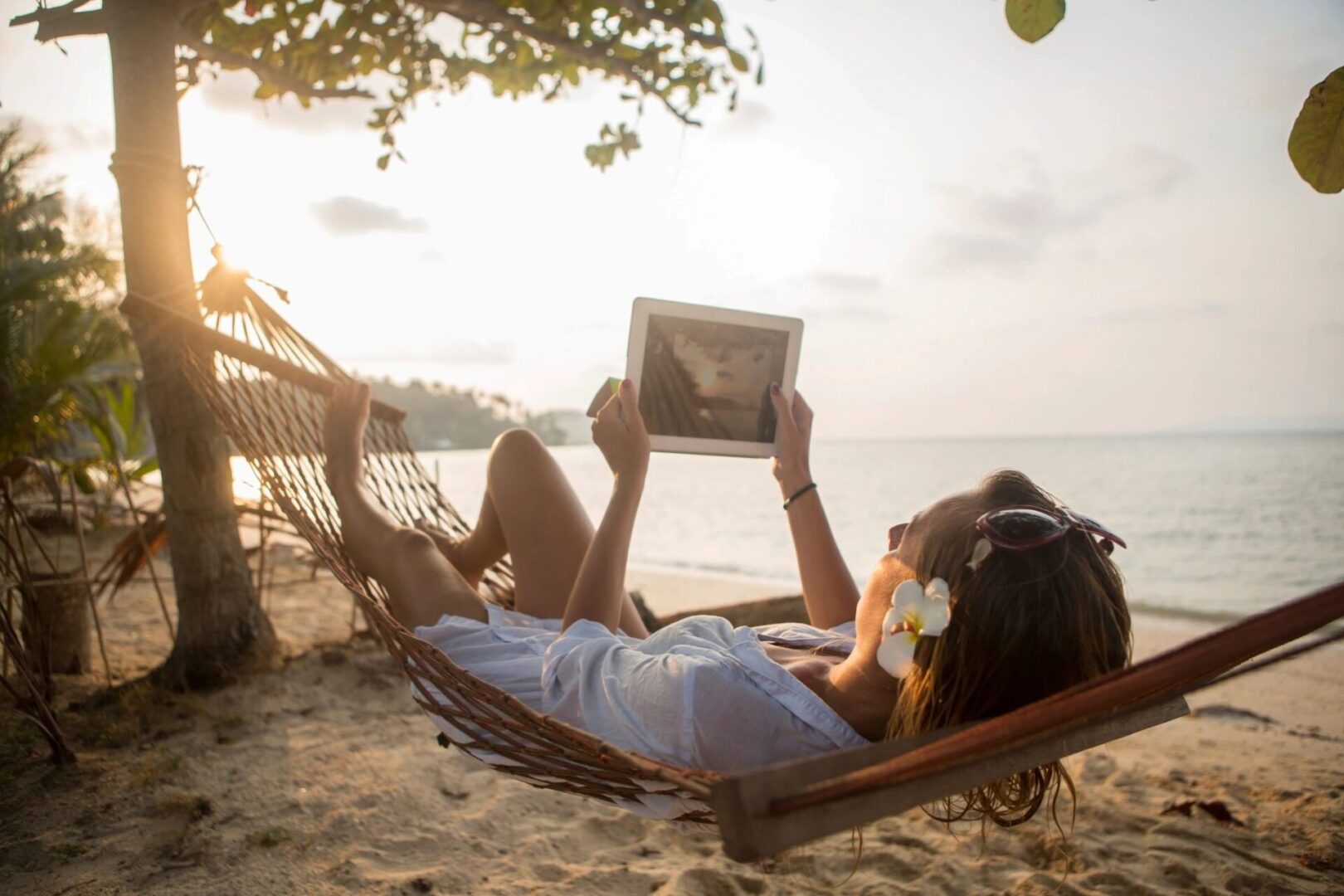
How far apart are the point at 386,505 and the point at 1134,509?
13.8 meters

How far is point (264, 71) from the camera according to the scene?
9.07 ft

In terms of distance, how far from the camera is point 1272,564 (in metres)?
8.51

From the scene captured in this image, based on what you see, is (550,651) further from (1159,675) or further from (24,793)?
(24,793)

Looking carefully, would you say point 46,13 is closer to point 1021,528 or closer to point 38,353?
point 1021,528

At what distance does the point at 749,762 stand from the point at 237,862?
4.08 feet

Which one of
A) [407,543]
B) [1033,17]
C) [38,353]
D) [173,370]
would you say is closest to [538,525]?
[407,543]

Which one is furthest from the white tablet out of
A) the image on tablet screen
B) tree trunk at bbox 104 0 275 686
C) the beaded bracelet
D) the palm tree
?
the palm tree

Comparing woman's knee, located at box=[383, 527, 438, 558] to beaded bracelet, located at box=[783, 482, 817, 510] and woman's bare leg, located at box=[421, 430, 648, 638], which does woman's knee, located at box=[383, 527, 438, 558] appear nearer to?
woman's bare leg, located at box=[421, 430, 648, 638]

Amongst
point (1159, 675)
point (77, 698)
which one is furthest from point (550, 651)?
point (77, 698)

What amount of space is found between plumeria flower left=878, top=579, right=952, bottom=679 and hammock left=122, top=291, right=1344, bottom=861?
0.46ft

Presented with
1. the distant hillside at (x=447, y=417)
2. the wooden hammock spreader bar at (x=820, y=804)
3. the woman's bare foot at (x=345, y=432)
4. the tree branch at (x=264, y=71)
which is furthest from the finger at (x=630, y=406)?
the distant hillside at (x=447, y=417)

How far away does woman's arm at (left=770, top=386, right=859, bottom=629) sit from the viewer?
1572mm

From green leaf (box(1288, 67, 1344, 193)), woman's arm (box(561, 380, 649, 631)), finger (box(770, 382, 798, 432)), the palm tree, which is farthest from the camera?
the palm tree

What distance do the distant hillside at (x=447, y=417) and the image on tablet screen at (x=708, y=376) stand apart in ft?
58.3
